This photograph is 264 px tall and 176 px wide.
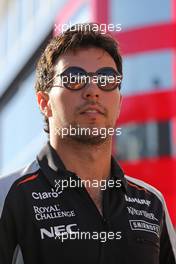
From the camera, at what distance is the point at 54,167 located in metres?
1.98

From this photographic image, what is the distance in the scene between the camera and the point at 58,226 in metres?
1.89

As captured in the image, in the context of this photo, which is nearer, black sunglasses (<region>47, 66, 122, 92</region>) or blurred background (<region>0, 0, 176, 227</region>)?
black sunglasses (<region>47, 66, 122, 92</region>)

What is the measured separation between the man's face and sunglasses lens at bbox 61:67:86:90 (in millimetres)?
12

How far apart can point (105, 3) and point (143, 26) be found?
0.38 meters

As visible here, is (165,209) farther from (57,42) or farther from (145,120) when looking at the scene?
(145,120)

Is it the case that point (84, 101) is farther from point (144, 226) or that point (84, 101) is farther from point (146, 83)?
point (146, 83)

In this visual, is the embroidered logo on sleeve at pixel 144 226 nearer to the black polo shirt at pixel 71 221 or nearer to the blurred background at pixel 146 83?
the black polo shirt at pixel 71 221

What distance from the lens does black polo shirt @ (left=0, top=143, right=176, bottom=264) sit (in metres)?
1.84

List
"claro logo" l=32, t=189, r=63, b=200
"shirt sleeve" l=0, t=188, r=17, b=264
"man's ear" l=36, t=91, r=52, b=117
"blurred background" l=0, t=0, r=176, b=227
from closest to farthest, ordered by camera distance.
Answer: "shirt sleeve" l=0, t=188, r=17, b=264
"claro logo" l=32, t=189, r=63, b=200
"man's ear" l=36, t=91, r=52, b=117
"blurred background" l=0, t=0, r=176, b=227

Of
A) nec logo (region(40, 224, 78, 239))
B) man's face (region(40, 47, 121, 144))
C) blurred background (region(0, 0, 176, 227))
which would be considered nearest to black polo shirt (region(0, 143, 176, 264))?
nec logo (region(40, 224, 78, 239))

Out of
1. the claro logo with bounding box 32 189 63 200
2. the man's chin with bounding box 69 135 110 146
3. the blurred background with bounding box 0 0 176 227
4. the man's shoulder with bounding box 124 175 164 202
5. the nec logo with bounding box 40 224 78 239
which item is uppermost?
the blurred background with bounding box 0 0 176 227

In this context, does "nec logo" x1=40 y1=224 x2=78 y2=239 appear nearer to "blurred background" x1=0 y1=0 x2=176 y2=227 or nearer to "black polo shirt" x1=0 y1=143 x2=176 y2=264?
"black polo shirt" x1=0 y1=143 x2=176 y2=264

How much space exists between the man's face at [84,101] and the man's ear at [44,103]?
0.9 inches

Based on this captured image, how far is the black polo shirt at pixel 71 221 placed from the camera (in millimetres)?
1845
